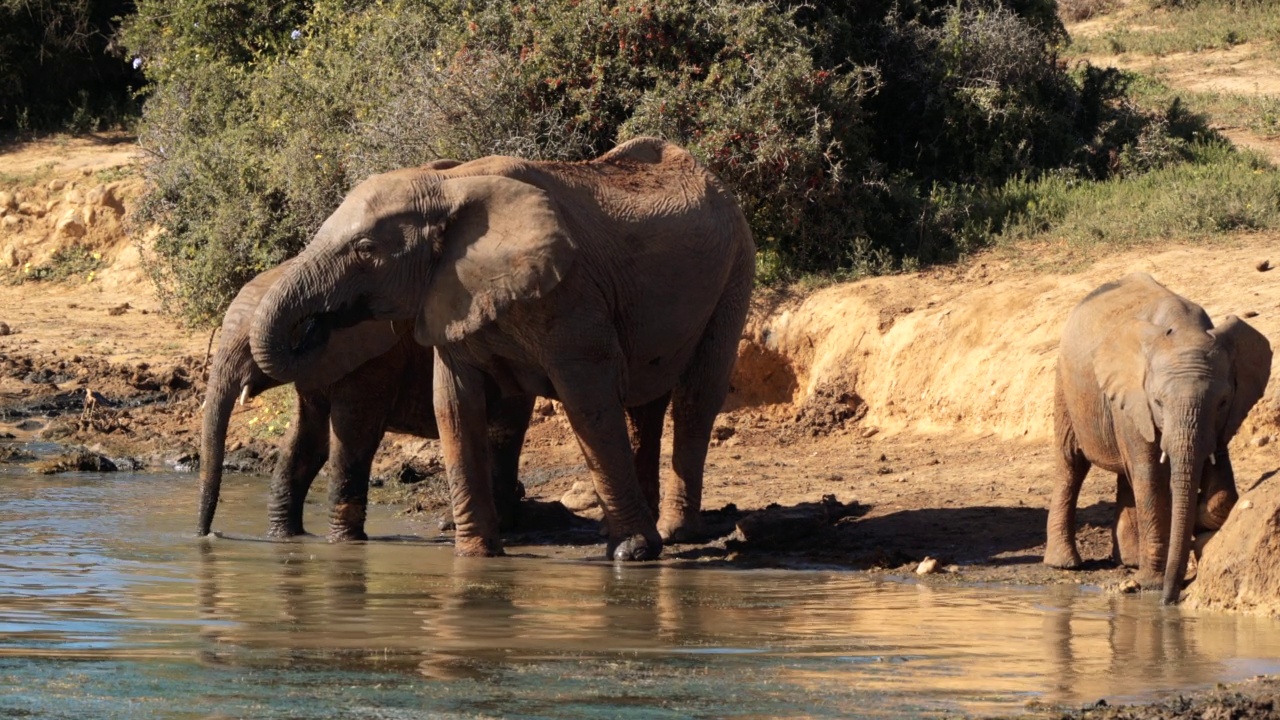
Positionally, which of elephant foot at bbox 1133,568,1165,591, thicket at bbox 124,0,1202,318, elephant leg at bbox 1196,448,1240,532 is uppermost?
thicket at bbox 124,0,1202,318

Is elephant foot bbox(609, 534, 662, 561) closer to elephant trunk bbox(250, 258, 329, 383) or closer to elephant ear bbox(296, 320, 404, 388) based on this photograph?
elephant ear bbox(296, 320, 404, 388)

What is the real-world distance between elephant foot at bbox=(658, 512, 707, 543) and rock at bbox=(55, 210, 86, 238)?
15000 millimetres

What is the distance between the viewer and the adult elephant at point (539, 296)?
9.61 metres

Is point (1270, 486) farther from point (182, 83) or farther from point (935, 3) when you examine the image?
point (182, 83)

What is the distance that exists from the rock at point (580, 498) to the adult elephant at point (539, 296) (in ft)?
3.61

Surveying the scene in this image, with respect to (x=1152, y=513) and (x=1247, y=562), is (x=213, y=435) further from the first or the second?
(x=1247, y=562)

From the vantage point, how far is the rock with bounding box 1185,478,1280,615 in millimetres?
8031

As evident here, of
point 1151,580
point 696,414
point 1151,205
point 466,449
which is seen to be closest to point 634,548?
point 466,449

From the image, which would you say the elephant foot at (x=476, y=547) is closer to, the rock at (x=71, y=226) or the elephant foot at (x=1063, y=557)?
the elephant foot at (x=1063, y=557)

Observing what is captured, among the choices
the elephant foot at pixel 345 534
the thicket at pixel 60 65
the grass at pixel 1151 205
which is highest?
the thicket at pixel 60 65

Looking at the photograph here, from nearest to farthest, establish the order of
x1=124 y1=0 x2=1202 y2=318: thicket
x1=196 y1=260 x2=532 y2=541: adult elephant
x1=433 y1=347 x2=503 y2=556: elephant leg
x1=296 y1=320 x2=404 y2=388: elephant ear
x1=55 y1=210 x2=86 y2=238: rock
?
x1=433 y1=347 x2=503 y2=556: elephant leg → x1=296 y1=320 x2=404 y2=388: elephant ear → x1=196 y1=260 x2=532 y2=541: adult elephant → x1=124 y1=0 x2=1202 y2=318: thicket → x1=55 y1=210 x2=86 y2=238: rock

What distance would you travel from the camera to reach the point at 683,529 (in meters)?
11.1

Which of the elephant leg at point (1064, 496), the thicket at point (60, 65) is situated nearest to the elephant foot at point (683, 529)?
the elephant leg at point (1064, 496)

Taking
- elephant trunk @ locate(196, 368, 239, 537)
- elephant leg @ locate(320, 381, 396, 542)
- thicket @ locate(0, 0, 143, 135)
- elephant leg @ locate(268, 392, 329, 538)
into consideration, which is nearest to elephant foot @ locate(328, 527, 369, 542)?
elephant leg @ locate(320, 381, 396, 542)
